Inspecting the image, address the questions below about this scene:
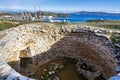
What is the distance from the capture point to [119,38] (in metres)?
16.0

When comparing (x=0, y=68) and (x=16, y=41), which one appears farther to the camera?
(x=16, y=41)

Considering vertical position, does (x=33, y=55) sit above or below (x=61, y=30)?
below

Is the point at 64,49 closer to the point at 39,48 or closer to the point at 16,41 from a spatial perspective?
the point at 39,48

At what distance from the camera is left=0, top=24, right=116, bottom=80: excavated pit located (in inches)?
639

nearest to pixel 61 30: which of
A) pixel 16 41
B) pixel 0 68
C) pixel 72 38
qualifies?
pixel 72 38

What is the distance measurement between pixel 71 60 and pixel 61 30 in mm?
2177

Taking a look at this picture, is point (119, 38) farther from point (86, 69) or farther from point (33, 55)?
point (33, 55)

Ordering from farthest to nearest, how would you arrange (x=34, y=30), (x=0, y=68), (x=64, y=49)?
(x=64, y=49)
(x=34, y=30)
(x=0, y=68)

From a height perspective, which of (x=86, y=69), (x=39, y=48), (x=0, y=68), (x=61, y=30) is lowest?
(x=86, y=69)

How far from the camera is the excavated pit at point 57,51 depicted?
1623cm

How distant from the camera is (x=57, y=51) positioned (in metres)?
18.5

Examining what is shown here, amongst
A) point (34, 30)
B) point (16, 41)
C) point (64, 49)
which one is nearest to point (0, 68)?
point (16, 41)

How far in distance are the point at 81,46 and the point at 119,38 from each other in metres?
2.76

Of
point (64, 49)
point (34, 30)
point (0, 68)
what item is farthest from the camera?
point (64, 49)
